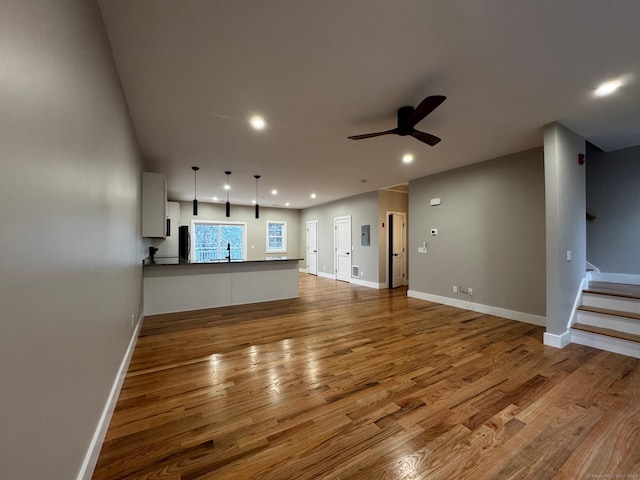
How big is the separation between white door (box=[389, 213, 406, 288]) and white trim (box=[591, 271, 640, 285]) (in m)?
3.80

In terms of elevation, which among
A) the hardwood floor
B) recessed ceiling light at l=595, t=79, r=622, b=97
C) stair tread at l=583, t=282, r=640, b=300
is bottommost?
the hardwood floor

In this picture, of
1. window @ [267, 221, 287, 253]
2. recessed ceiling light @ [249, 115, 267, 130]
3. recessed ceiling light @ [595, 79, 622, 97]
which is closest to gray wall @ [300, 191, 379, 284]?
window @ [267, 221, 287, 253]

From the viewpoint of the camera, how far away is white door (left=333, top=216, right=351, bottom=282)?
26.1 feet

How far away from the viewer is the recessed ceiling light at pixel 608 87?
233cm

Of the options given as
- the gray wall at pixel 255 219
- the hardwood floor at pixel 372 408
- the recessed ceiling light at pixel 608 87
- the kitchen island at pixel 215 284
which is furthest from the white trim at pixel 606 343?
the gray wall at pixel 255 219

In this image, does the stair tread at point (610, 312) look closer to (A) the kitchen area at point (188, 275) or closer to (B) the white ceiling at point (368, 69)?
(B) the white ceiling at point (368, 69)

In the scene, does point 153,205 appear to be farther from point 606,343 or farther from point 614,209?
point 614,209

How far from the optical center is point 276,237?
403 inches

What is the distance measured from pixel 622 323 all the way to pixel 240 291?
18.7 ft

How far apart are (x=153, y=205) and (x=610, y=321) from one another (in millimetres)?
6433

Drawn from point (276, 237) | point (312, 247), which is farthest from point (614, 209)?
point (276, 237)

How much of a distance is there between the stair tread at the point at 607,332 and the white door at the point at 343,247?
17.1 feet

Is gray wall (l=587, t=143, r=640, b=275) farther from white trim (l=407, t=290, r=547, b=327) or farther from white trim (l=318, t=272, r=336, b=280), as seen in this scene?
white trim (l=318, t=272, r=336, b=280)

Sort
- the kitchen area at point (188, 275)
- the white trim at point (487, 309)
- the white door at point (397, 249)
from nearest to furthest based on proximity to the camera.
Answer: the white trim at point (487, 309)
the kitchen area at point (188, 275)
the white door at point (397, 249)
